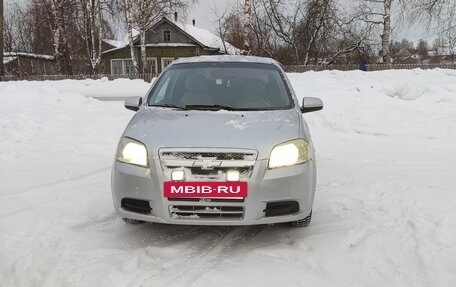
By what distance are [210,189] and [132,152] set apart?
0.76 m

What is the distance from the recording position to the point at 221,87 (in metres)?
4.89

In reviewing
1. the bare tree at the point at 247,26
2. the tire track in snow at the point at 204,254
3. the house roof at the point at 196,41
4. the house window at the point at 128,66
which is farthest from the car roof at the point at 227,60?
the house window at the point at 128,66

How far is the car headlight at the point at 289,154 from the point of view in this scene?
11.7 feet

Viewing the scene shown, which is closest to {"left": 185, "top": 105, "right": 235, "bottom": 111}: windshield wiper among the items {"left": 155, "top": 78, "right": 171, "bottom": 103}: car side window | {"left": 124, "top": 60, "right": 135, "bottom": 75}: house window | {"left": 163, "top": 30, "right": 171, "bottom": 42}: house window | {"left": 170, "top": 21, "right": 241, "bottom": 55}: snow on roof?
{"left": 155, "top": 78, "right": 171, "bottom": 103}: car side window

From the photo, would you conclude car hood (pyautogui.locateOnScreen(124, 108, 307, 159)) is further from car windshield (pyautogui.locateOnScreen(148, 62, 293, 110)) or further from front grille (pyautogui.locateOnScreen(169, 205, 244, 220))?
front grille (pyautogui.locateOnScreen(169, 205, 244, 220))

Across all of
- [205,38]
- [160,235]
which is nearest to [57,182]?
[160,235]

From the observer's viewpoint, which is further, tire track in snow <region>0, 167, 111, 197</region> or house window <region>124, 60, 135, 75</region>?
house window <region>124, 60, 135, 75</region>

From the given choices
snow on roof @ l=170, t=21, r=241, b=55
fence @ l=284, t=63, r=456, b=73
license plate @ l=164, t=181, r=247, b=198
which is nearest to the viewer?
license plate @ l=164, t=181, r=247, b=198

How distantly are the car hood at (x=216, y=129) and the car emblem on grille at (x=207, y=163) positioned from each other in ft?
0.39

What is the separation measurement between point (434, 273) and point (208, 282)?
158cm

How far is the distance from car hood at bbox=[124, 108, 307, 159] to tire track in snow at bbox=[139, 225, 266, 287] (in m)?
0.83

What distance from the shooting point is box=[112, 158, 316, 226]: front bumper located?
3447 millimetres

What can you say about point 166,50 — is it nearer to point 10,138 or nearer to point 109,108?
point 109,108

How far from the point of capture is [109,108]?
459 inches
